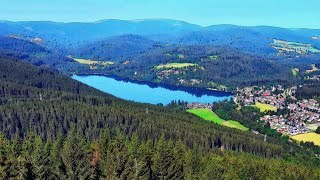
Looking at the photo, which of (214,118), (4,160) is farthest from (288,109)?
(4,160)

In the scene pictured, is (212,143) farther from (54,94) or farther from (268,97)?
(268,97)

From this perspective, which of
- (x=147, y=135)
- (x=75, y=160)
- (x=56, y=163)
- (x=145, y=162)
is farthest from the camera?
(x=147, y=135)

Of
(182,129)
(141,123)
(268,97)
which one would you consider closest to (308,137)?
(182,129)

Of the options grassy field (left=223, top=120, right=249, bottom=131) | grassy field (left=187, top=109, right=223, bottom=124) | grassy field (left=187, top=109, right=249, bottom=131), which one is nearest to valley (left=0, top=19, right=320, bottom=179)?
grassy field (left=223, top=120, right=249, bottom=131)

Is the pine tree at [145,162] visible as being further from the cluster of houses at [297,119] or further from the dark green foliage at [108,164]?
the cluster of houses at [297,119]

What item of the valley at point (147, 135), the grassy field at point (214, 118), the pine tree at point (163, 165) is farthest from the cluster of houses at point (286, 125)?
the pine tree at point (163, 165)

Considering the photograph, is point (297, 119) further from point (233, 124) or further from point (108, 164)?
point (108, 164)
